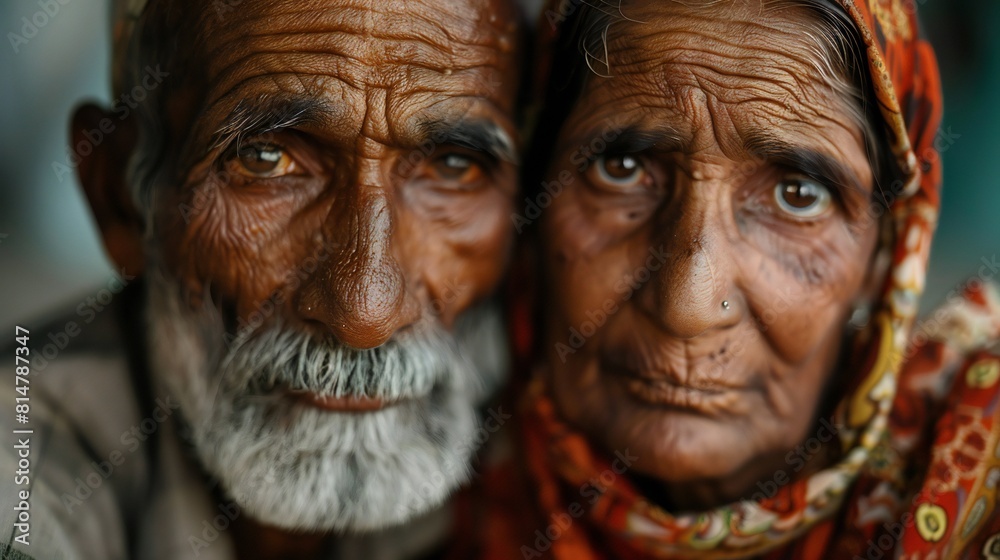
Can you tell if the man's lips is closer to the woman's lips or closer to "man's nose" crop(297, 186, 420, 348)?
"man's nose" crop(297, 186, 420, 348)

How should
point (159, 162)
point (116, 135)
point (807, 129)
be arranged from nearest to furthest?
1. point (807, 129)
2. point (159, 162)
3. point (116, 135)

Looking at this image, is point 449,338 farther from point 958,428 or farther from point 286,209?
point 958,428

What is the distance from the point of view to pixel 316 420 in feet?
5.68

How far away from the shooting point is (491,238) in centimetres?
191

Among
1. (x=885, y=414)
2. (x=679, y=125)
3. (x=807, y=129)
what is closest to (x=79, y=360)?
(x=679, y=125)

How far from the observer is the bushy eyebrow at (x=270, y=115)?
5.23 feet

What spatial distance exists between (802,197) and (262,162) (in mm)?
1181

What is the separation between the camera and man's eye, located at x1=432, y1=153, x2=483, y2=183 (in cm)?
183

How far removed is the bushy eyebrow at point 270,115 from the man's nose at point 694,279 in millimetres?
768

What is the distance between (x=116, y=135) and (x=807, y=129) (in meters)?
1.68

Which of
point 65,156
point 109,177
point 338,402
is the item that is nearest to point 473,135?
point 338,402

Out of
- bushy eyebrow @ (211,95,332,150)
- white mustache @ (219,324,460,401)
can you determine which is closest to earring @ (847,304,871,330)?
white mustache @ (219,324,460,401)

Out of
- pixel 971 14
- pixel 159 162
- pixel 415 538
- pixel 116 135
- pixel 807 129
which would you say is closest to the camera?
pixel 807 129

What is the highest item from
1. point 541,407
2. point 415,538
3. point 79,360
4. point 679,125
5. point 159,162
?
point 679,125
